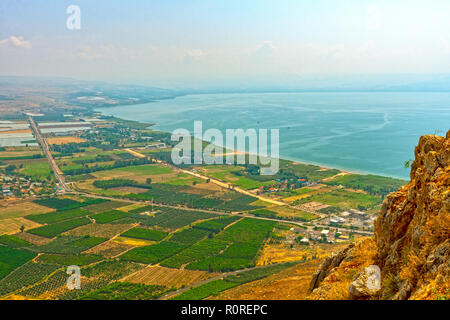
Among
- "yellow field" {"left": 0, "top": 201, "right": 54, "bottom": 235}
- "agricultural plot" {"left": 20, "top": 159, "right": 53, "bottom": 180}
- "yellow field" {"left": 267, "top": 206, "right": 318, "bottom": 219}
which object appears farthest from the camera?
"agricultural plot" {"left": 20, "top": 159, "right": 53, "bottom": 180}

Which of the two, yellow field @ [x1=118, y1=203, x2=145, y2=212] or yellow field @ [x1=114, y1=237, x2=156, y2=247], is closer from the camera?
yellow field @ [x1=114, y1=237, x2=156, y2=247]

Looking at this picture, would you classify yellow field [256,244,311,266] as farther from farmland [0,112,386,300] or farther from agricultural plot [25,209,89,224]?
agricultural plot [25,209,89,224]

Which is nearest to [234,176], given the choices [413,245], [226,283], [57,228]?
[57,228]

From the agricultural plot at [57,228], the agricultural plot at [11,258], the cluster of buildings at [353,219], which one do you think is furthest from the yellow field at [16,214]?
the cluster of buildings at [353,219]

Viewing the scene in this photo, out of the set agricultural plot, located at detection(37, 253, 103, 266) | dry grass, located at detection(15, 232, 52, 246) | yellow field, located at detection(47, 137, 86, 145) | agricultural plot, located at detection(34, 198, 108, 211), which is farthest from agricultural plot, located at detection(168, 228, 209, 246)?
yellow field, located at detection(47, 137, 86, 145)

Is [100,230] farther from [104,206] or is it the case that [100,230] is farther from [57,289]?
[57,289]

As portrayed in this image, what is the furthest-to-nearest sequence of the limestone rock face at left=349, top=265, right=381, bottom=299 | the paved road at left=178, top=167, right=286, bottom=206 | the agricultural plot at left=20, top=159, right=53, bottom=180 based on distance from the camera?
the agricultural plot at left=20, top=159, right=53, bottom=180
the paved road at left=178, top=167, right=286, bottom=206
the limestone rock face at left=349, top=265, right=381, bottom=299

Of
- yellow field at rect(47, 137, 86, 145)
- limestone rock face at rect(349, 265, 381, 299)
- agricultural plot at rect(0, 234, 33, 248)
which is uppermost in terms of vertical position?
limestone rock face at rect(349, 265, 381, 299)
